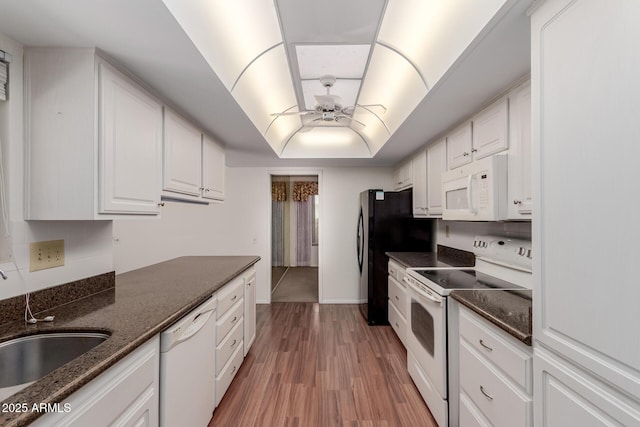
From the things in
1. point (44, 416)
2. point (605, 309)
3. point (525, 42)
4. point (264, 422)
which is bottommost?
point (264, 422)

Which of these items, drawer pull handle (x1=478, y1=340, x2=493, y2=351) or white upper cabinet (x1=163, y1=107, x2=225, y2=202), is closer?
drawer pull handle (x1=478, y1=340, x2=493, y2=351)

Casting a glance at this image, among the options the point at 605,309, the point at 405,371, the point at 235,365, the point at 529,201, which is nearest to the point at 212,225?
the point at 235,365

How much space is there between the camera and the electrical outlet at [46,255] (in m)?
1.34

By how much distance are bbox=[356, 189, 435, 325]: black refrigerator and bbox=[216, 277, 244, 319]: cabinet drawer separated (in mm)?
1768

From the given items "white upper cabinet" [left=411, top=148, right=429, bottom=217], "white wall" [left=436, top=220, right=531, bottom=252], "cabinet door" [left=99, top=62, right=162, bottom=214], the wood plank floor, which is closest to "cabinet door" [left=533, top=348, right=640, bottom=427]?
the wood plank floor

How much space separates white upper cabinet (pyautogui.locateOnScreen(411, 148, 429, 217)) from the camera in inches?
123

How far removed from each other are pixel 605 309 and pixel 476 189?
119 centimetres

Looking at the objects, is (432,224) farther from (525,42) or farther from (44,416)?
(44,416)

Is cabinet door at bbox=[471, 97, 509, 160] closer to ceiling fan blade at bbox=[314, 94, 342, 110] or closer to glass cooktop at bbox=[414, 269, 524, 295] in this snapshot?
glass cooktop at bbox=[414, 269, 524, 295]

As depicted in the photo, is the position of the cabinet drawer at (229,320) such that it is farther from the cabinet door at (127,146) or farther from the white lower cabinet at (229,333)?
the cabinet door at (127,146)

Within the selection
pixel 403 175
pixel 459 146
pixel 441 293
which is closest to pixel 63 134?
pixel 441 293

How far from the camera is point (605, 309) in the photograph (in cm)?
80

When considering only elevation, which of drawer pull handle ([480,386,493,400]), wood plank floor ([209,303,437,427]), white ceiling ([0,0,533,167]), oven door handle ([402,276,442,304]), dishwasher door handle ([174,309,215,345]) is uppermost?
white ceiling ([0,0,533,167])

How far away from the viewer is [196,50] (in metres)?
1.36
